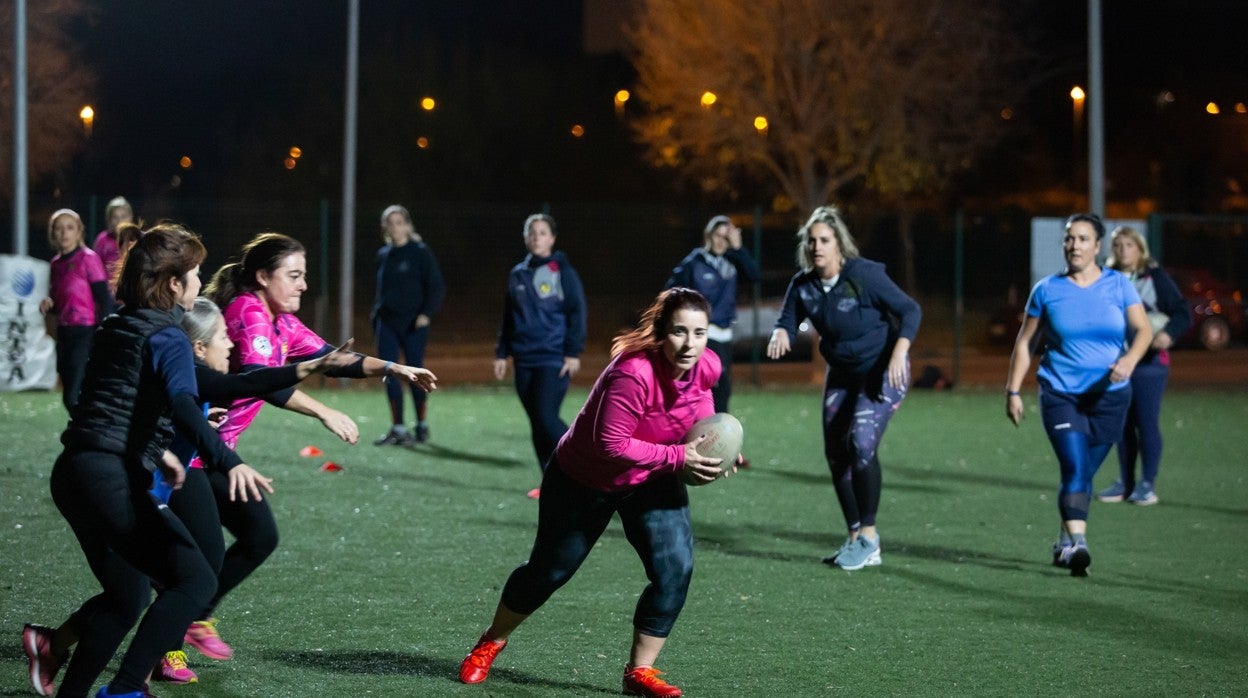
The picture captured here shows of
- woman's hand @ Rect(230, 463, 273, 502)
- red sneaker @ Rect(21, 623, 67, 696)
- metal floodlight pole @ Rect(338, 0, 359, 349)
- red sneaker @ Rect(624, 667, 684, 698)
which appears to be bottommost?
red sneaker @ Rect(624, 667, 684, 698)

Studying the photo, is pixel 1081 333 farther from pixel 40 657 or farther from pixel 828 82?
pixel 828 82

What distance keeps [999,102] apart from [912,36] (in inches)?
109

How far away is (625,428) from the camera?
516 centimetres

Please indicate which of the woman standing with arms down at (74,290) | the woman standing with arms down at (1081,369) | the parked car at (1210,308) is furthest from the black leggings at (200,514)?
the parked car at (1210,308)

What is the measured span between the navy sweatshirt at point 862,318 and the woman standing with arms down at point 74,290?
21.6 feet

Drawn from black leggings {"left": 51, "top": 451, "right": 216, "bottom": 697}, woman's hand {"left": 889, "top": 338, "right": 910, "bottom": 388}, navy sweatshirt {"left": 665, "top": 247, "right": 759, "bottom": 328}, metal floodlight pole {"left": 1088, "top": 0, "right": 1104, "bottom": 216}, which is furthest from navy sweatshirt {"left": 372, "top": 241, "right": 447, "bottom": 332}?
metal floodlight pole {"left": 1088, "top": 0, "right": 1104, "bottom": 216}

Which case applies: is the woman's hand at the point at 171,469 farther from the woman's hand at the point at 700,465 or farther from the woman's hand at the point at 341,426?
the woman's hand at the point at 700,465

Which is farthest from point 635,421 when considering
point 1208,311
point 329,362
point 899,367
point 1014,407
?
point 1208,311

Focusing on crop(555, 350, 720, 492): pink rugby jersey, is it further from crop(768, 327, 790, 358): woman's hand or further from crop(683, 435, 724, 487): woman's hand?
crop(768, 327, 790, 358): woman's hand

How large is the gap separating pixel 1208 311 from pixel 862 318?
19720 mm

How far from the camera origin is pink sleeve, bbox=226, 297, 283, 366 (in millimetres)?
Result: 5570

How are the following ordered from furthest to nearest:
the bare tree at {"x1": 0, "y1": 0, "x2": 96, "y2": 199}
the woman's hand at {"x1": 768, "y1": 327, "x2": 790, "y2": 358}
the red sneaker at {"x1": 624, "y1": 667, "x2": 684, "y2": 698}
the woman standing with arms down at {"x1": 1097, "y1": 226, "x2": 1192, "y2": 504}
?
the bare tree at {"x1": 0, "y1": 0, "x2": 96, "y2": 199} → the woman standing with arms down at {"x1": 1097, "y1": 226, "x2": 1192, "y2": 504} → the woman's hand at {"x1": 768, "y1": 327, "x2": 790, "y2": 358} → the red sneaker at {"x1": 624, "y1": 667, "x2": 684, "y2": 698}

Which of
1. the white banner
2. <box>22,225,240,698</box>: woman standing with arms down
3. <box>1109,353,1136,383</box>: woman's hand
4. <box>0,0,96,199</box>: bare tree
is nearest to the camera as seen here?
<box>22,225,240,698</box>: woman standing with arms down

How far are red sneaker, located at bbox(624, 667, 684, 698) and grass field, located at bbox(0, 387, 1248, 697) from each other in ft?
0.35
